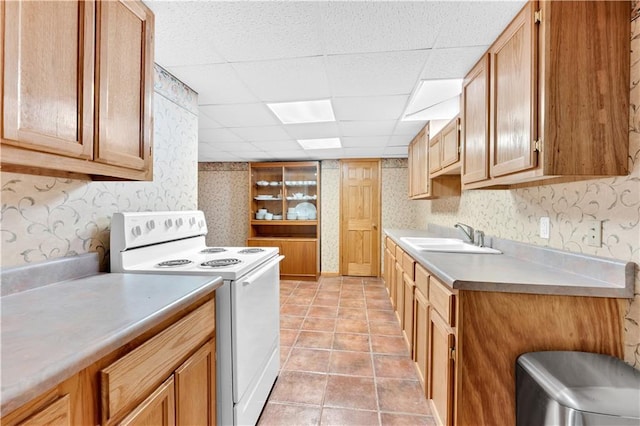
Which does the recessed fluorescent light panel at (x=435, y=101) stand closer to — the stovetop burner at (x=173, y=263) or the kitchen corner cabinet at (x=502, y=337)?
the kitchen corner cabinet at (x=502, y=337)

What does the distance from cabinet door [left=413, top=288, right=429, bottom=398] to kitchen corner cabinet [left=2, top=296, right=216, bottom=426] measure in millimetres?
1267

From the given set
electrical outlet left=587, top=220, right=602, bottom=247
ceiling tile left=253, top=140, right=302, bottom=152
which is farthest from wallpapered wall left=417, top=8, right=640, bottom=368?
ceiling tile left=253, top=140, right=302, bottom=152

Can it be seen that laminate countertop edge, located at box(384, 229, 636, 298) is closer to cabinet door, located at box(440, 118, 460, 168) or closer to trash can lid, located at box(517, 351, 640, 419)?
trash can lid, located at box(517, 351, 640, 419)

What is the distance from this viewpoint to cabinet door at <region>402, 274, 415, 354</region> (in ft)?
7.49

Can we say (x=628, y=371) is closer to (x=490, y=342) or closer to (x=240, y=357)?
(x=490, y=342)

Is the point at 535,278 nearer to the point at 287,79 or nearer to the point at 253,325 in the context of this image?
the point at 253,325

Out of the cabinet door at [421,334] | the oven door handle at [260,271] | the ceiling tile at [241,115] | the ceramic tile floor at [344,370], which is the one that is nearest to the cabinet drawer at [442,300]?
the cabinet door at [421,334]

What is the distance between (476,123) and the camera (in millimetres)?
1783

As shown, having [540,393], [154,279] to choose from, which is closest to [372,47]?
[154,279]

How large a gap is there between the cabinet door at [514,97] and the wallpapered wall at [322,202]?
3454 mm

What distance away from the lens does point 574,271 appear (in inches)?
54.1

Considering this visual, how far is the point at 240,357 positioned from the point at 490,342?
116 cm

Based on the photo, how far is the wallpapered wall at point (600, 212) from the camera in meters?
1.12

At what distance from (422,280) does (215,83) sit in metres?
2.01
